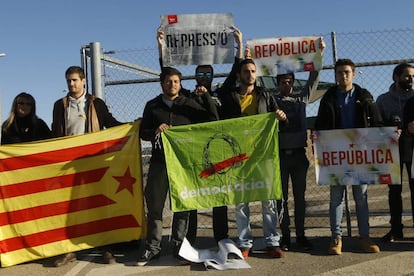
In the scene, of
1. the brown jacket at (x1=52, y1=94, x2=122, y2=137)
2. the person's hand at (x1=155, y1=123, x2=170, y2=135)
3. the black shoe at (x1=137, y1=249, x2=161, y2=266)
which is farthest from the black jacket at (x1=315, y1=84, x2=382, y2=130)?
the brown jacket at (x1=52, y1=94, x2=122, y2=137)

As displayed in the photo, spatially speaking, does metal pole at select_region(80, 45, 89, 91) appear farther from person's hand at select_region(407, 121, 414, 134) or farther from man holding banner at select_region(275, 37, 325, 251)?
person's hand at select_region(407, 121, 414, 134)

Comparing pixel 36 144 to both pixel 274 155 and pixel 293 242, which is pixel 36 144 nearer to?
pixel 274 155

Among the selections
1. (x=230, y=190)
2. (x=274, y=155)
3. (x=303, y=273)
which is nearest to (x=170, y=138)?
(x=230, y=190)

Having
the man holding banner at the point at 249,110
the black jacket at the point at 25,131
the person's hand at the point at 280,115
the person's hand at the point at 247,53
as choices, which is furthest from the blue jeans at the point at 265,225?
the black jacket at the point at 25,131

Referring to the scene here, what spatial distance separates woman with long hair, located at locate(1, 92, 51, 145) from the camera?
16.6 feet

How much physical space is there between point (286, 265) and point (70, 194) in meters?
2.53

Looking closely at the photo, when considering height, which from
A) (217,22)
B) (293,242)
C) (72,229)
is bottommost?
(293,242)

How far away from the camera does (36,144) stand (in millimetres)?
4918

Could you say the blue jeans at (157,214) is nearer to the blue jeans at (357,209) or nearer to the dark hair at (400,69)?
the blue jeans at (357,209)

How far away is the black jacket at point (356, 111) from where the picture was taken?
4.70 meters

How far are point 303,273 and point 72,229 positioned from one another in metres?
2.61

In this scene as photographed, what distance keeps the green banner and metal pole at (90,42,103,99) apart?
64.7 inches

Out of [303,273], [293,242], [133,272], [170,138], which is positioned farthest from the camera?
[293,242]

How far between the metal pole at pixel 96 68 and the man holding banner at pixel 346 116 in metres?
2.93
